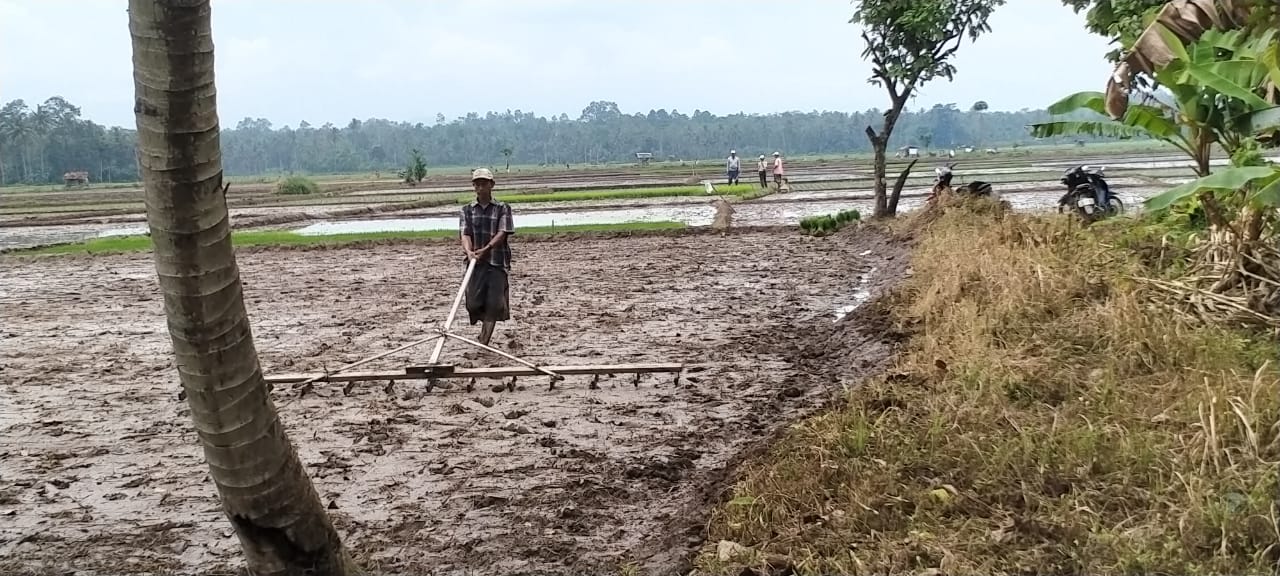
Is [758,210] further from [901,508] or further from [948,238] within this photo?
[901,508]

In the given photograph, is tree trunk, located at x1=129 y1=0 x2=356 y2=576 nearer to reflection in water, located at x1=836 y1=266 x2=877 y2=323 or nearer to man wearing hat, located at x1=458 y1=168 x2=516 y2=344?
man wearing hat, located at x1=458 y1=168 x2=516 y2=344

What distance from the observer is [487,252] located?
729 centimetres

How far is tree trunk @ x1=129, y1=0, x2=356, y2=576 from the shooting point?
231 cm

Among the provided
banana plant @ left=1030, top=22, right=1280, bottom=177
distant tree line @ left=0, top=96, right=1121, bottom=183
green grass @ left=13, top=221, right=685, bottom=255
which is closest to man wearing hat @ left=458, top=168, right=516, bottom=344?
banana plant @ left=1030, top=22, right=1280, bottom=177

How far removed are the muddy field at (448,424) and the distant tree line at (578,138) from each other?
2779 inches

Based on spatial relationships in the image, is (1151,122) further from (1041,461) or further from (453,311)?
(453,311)

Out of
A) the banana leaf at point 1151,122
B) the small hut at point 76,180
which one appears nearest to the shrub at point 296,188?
the small hut at point 76,180

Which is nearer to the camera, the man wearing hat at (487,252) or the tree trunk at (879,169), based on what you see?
the man wearing hat at (487,252)

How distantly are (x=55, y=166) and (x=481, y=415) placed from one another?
77983 mm

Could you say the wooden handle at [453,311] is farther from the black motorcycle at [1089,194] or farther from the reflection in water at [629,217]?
the reflection in water at [629,217]

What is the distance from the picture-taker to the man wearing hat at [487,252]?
7191 millimetres

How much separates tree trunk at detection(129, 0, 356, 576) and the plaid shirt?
4405 millimetres

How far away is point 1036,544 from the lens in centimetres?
317

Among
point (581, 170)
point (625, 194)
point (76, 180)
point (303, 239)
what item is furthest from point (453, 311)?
point (76, 180)
